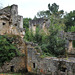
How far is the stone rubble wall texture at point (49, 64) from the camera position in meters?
9.06

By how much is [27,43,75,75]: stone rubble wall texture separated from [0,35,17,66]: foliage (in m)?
1.68

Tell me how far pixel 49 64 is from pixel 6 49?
4.31 m

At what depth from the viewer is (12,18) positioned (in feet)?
55.3

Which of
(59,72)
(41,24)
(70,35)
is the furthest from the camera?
(41,24)

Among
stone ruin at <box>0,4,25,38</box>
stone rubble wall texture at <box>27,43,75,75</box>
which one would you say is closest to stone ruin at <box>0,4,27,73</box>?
stone ruin at <box>0,4,25,38</box>

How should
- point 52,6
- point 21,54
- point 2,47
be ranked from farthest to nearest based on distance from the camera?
1. point 52,6
2. point 21,54
3. point 2,47

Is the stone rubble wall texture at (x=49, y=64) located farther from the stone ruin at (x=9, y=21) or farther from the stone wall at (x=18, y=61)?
the stone ruin at (x=9, y=21)

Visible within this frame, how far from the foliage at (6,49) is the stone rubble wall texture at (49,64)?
168 centimetres

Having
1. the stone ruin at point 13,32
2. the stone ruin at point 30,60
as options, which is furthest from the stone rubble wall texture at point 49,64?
the stone ruin at point 13,32

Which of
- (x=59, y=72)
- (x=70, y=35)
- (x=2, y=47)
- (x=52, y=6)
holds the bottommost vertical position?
(x=59, y=72)

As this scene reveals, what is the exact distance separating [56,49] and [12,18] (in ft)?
25.8

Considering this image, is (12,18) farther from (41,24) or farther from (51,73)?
(51,73)

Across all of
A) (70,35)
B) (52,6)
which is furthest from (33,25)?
(52,6)

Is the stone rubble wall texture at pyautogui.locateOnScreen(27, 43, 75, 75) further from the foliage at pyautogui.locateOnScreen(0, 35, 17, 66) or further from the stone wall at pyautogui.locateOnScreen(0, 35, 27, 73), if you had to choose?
the foliage at pyautogui.locateOnScreen(0, 35, 17, 66)
